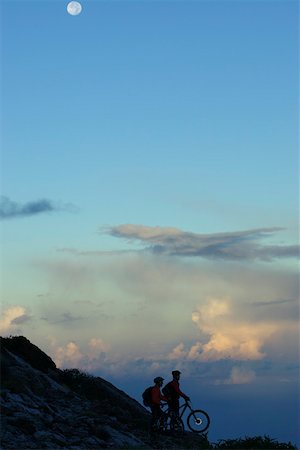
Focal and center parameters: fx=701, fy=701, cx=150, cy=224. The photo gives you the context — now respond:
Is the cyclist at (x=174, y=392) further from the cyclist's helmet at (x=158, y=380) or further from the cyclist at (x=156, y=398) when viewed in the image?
the cyclist's helmet at (x=158, y=380)

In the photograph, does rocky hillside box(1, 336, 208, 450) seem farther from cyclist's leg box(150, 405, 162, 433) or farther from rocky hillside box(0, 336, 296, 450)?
cyclist's leg box(150, 405, 162, 433)

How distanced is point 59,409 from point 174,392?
16.0ft

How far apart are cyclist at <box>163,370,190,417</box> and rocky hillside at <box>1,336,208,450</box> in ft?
4.20

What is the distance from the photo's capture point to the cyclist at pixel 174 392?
1128 inches

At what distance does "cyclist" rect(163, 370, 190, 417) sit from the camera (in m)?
28.7

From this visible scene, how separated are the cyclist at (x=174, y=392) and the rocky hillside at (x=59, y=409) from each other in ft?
4.20

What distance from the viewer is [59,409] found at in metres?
29.3

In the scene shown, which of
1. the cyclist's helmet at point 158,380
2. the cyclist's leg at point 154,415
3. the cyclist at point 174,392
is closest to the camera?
the cyclist's helmet at point 158,380

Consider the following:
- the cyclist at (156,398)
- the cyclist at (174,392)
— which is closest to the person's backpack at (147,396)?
the cyclist at (156,398)

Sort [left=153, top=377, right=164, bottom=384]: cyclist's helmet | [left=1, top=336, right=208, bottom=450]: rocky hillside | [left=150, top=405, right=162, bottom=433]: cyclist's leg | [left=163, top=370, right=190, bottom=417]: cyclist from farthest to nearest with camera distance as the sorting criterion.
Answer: [left=163, top=370, right=190, bottom=417]: cyclist → [left=150, top=405, right=162, bottom=433]: cyclist's leg → [left=153, top=377, right=164, bottom=384]: cyclist's helmet → [left=1, top=336, right=208, bottom=450]: rocky hillside

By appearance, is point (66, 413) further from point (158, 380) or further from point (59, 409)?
point (158, 380)

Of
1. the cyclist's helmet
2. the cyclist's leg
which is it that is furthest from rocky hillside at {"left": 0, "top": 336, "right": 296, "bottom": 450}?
the cyclist's helmet

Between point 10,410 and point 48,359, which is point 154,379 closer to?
point 10,410

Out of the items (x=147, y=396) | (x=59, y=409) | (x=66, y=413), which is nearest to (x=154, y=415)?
(x=147, y=396)
